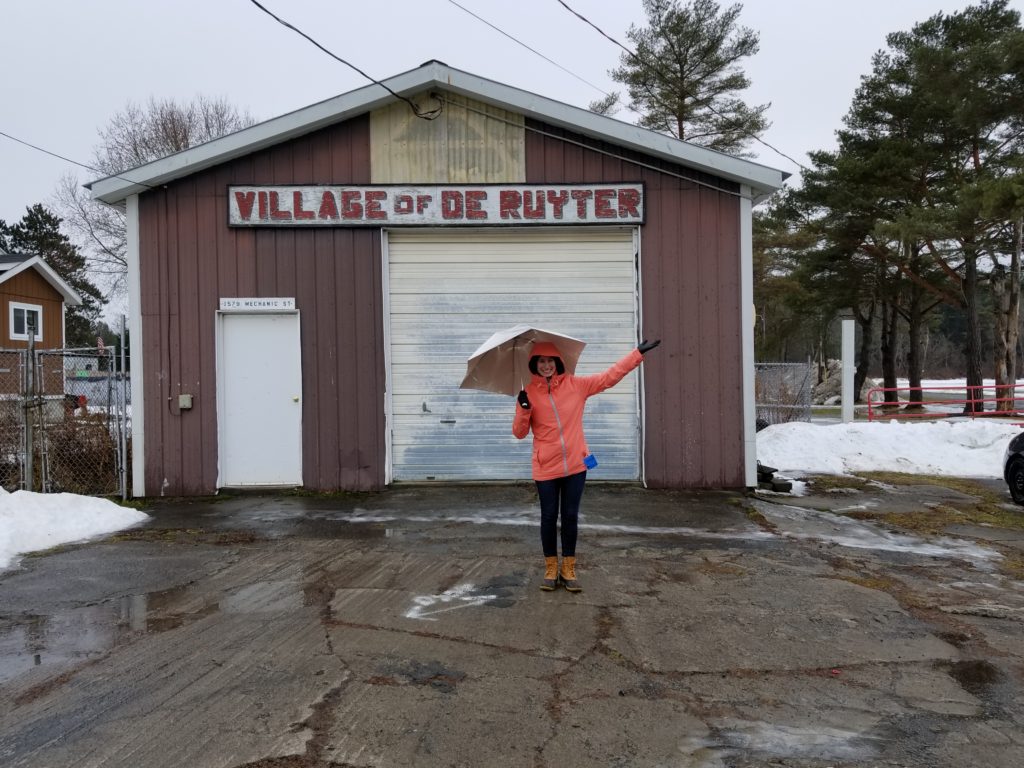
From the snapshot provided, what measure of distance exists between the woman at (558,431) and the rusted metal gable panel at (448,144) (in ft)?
16.1

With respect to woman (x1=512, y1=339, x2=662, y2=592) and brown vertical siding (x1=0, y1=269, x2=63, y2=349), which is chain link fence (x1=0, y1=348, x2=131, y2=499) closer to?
woman (x1=512, y1=339, x2=662, y2=592)

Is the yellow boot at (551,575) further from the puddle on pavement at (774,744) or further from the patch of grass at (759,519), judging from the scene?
the patch of grass at (759,519)

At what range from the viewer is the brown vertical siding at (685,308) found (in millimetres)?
9422

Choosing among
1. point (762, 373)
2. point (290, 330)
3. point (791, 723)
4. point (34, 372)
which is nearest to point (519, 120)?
point (290, 330)

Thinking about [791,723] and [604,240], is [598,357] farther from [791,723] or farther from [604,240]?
[791,723]

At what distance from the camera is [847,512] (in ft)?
28.1

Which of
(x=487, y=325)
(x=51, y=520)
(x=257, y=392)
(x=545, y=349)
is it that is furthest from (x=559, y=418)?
(x=257, y=392)

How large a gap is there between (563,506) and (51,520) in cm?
538

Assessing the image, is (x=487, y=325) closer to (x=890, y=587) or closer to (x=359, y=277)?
(x=359, y=277)

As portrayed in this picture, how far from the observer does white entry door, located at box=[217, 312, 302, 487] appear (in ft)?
30.9

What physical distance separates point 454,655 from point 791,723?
176cm

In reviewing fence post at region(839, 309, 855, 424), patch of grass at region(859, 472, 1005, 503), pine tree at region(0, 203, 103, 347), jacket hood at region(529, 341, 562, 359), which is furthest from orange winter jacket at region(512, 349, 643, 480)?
pine tree at region(0, 203, 103, 347)

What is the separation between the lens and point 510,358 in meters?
5.58

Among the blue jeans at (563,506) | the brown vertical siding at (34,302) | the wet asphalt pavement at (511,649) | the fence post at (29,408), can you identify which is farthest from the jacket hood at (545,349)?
the brown vertical siding at (34,302)
